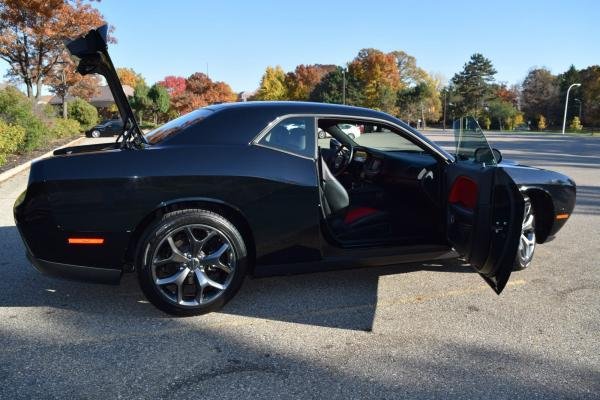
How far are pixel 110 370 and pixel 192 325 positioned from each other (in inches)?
→ 26.9

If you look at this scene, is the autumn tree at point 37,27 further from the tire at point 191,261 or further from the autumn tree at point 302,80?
the autumn tree at point 302,80

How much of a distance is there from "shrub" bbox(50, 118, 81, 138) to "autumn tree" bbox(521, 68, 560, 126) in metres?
70.7

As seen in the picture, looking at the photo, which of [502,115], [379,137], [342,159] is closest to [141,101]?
[342,159]

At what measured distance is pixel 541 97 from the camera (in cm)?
7919

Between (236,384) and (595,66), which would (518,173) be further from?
(595,66)

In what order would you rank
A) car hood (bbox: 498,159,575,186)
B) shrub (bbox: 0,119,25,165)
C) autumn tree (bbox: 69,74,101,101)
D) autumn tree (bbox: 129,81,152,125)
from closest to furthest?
car hood (bbox: 498,159,575,186) → shrub (bbox: 0,119,25,165) → autumn tree (bbox: 69,74,101,101) → autumn tree (bbox: 129,81,152,125)

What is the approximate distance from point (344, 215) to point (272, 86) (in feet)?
250

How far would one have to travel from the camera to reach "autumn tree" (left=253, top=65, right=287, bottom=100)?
76.7 meters

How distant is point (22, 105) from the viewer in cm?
1473

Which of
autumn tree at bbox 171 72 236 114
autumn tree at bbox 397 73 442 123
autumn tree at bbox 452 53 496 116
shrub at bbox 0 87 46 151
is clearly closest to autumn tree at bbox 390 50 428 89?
autumn tree at bbox 452 53 496 116

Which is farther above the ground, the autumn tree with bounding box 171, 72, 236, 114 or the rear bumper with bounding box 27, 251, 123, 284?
the autumn tree with bounding box 171, 72, 236, 114

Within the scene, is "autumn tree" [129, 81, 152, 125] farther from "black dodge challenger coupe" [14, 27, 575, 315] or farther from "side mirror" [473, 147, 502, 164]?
"side mirror" [473, 147, 502, 164]

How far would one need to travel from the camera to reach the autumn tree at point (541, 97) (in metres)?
76.6

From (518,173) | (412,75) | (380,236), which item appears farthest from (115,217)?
(412,75)
